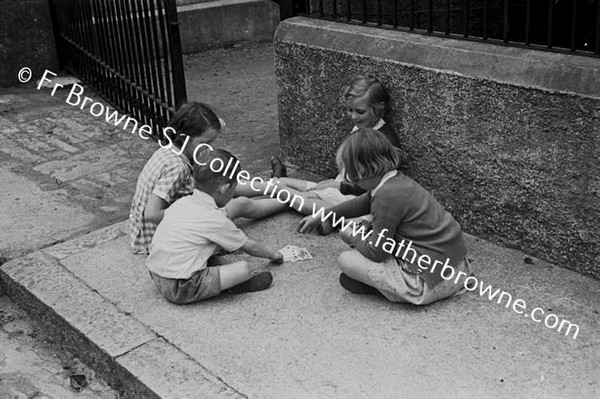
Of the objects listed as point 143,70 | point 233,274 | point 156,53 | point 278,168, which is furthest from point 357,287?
point 143,70

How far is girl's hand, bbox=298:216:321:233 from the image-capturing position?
478cm

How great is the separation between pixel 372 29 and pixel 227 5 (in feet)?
16.4

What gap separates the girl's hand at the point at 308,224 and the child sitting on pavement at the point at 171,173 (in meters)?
0.70


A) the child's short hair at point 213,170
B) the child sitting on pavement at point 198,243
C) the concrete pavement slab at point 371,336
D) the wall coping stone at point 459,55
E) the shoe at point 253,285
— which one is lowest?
the concrete pavement slab at point 371,336

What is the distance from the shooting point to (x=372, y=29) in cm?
512

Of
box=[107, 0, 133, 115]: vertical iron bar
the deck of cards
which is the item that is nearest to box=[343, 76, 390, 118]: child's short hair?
the deck of cards

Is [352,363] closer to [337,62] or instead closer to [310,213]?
[310,213]

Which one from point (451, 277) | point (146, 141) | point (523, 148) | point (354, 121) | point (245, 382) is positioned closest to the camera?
point (245, 382)

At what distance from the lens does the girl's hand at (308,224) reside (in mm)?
4777

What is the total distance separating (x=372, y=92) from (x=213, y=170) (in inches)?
48.2

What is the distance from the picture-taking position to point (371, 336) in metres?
3.78

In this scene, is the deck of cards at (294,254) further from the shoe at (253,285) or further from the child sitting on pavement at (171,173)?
the child sitting on pavement at (171,173)

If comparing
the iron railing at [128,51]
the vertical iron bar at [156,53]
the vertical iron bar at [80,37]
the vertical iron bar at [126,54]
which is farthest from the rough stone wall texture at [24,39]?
the vertical iron bar at [156,53]

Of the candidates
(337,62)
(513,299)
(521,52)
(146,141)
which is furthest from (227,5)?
(513,299)
